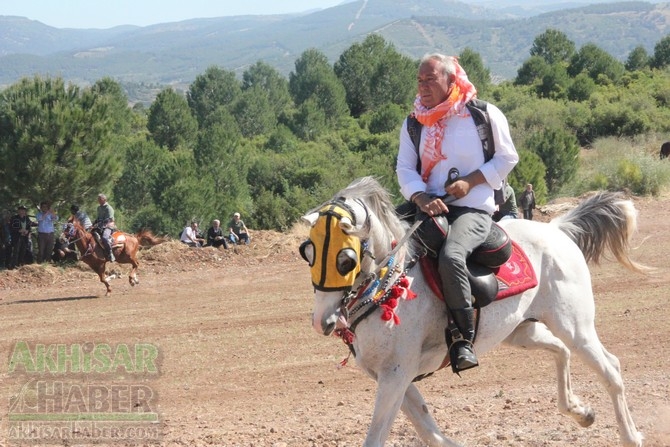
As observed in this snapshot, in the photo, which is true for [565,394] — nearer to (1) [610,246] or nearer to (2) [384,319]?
(1) [610,246]

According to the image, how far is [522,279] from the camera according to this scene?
613 centimetres

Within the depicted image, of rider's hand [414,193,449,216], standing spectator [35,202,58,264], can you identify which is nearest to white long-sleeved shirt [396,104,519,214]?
rider's hand [414,193,449,216]

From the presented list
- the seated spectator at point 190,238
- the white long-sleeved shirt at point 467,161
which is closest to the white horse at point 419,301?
the white long-sleeved shirt at point 467,161

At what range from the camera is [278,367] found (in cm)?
1054

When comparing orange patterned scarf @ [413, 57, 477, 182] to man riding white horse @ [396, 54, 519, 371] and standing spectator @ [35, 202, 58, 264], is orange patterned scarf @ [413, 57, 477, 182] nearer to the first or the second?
man riding white horse @ [396, 54, 519, 371]

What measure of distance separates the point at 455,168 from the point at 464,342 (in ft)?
3.85

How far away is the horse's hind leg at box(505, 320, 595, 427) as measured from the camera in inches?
263

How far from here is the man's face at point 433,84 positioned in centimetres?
568

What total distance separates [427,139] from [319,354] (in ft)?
18.8

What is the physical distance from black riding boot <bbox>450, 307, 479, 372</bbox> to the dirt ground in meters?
1.64

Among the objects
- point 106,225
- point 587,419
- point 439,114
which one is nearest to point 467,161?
point 439,114

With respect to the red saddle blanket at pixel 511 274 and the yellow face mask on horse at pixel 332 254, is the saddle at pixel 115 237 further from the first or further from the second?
the yellow face mask on horse at pixel 332 254

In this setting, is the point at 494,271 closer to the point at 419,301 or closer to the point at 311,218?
the point at 419,301

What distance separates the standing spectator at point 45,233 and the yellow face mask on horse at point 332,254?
17.1 metres
